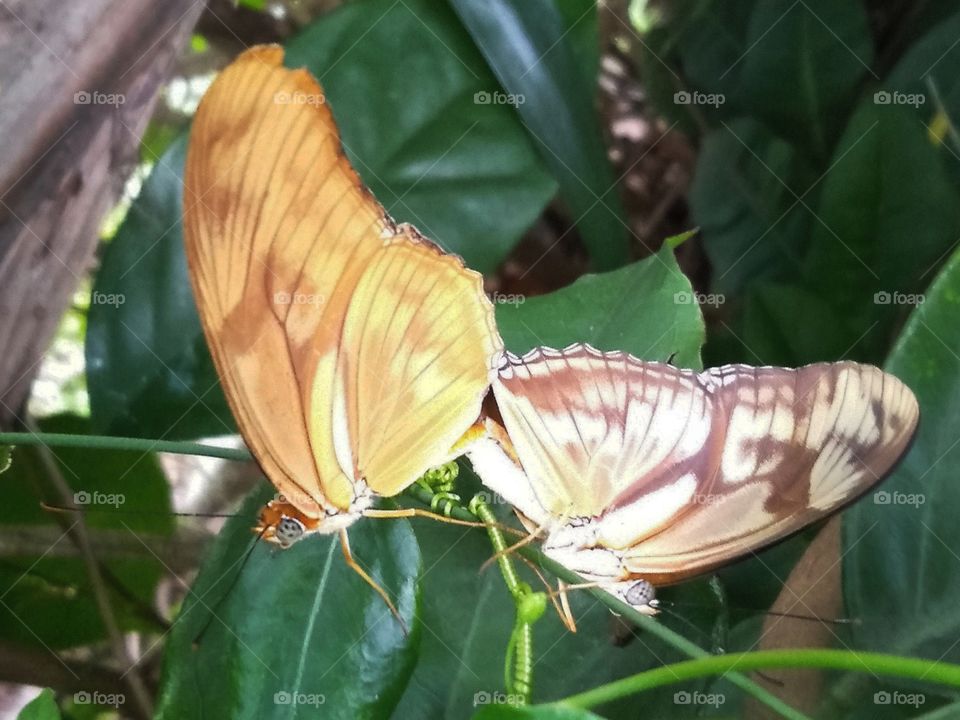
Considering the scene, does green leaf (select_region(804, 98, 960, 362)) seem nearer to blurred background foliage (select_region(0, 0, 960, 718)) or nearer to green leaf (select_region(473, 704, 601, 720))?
blurred background foliage (select_region(0, 0, 960, 718))

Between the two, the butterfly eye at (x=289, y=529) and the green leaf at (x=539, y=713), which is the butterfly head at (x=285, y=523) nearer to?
the butterfly eye at (x=289, y=529)

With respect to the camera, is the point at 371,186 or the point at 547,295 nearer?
the point at 547,295

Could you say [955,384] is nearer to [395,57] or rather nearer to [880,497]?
[880,497]

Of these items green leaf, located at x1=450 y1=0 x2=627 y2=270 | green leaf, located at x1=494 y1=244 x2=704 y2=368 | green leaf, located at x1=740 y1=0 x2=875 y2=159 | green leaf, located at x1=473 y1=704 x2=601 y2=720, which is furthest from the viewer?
green leaf, located at x1=740 y1=0 x2=875 y2=159

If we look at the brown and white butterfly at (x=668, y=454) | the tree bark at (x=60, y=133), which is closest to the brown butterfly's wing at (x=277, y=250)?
the brown and white butterfly at (x=668, y=454)

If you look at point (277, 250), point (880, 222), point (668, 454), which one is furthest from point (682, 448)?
point (880, 222)

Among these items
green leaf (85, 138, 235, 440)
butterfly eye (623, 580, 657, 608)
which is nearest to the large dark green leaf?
green leaf (85, 138, 235, 440)

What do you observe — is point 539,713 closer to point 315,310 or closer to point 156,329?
point 315,310

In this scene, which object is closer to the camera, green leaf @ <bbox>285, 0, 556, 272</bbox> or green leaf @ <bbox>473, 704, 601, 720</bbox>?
green leaf @ <bbox>473, 704, 601, 720</bbox>

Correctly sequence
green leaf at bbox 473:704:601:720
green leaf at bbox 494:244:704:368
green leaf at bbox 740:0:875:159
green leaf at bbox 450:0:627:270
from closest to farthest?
green leaf at bbox 473:704:601:720 < green leaf at bbox 494:244:704:368 < green leaf at bbox 450:0:627:270 < green leaf at bbox 740:0:875:159
